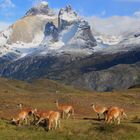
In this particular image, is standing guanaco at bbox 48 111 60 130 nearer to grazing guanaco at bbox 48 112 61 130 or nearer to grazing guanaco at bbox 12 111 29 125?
grazing guanaco at bbox 48 112 61 130

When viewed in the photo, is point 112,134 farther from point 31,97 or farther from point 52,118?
point 31,97

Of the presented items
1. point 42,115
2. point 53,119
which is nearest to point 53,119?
point 53,119

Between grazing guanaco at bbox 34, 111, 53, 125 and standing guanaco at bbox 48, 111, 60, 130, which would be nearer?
standing guanaco at bbox 48, 111, 60, 130

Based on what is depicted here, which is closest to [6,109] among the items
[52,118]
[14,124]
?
[14,124]

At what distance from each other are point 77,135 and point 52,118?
2953 millimetres

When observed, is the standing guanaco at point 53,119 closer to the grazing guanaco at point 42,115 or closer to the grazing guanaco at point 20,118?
the grazing guanaco at point 42,115

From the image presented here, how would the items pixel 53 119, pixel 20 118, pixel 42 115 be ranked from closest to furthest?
pixel 53 119 → pixel 42 115 → pixel 20 118

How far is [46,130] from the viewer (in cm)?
5000

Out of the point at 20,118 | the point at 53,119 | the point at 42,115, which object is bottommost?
the point at 53,119

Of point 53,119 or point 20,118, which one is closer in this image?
point 53,119

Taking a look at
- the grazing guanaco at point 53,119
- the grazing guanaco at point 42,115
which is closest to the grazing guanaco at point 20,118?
the grazing guanaco at point 42,115

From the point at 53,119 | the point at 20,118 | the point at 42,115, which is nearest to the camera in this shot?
the point at 53,119

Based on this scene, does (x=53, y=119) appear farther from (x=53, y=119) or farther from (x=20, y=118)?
(x=20, y=118)

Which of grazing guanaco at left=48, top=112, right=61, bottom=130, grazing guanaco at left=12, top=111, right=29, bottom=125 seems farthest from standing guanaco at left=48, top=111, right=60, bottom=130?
grazing guanaco at left=12, top=111, right=29, bottom=125
